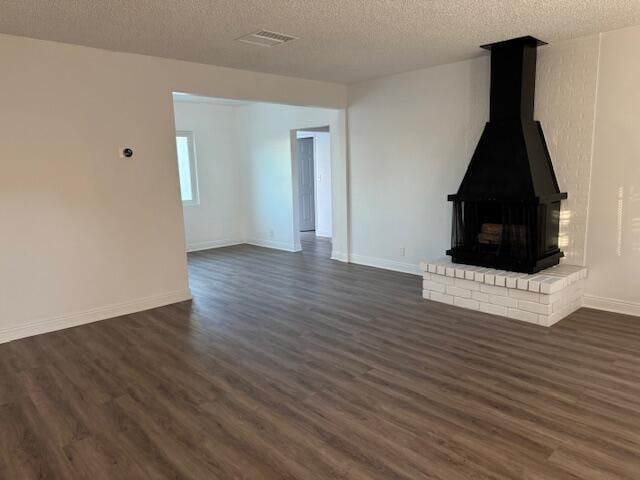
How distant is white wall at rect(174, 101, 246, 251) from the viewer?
762cm

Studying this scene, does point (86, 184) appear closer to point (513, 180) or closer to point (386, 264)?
point (386, 264)

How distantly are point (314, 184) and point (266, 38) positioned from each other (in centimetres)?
568

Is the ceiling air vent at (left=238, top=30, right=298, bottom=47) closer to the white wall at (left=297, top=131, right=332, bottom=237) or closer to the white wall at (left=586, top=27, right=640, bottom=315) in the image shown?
the white wall at (left=586, top=27, right=640, bottom=315)

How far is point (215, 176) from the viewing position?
795cm

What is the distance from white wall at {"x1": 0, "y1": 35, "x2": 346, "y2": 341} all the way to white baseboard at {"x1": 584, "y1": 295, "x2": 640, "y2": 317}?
4.04 m

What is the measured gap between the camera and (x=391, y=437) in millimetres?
2293

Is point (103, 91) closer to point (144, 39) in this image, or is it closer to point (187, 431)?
point (144, 39)

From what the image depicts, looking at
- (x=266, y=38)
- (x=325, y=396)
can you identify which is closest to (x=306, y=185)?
(x=266, y=38)

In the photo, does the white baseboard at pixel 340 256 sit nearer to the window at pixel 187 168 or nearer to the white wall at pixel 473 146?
the white wall at pixel 473 146

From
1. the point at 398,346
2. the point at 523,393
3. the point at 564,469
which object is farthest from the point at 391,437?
the point at 398,346

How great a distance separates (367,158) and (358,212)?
30.3 inches

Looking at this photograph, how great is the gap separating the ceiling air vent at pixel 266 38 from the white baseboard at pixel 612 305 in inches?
142

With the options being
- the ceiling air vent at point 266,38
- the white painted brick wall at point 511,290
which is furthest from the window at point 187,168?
the white painted brick wall at point 511,290

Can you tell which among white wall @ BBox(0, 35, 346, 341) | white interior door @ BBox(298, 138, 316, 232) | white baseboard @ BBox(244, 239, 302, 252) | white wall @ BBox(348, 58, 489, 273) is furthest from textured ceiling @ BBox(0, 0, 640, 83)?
white interior door @ BBox(298, 138, 316, 232)
